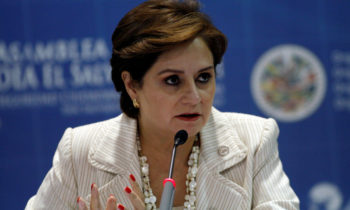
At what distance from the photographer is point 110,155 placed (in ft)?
6.31

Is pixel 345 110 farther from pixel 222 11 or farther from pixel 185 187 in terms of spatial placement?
pixel 185 187

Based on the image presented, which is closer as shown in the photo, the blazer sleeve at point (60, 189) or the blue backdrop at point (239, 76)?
the blazer sleeve at point (60, 189)

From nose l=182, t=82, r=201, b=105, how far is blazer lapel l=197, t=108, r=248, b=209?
0.32m

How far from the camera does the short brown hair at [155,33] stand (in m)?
1.67

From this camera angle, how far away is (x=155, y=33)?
5.49 ft

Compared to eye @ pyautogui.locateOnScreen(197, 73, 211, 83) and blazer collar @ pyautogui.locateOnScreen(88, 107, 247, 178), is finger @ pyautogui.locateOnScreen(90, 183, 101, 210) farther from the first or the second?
eye @ pyautogui.locateOnScreen(197, 73, 211, 83)

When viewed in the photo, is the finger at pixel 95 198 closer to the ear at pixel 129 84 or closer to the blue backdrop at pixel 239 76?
the ear at pixel 129 84

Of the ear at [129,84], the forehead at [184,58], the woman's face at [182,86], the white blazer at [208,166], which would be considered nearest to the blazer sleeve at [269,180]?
the white blazer at [208,166]

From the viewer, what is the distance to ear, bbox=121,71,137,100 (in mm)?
1846

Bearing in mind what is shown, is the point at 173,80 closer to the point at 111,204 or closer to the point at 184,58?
the point at 184,58

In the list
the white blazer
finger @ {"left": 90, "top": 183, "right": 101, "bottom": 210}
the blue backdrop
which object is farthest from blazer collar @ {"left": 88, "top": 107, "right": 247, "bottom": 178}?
the blue backdrop

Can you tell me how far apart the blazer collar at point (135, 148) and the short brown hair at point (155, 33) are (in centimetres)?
28

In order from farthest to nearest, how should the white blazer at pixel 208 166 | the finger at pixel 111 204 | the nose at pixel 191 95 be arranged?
the white blazer at pixel 208 166
the nose at pixel 191 95
the finger at pixel 111 204

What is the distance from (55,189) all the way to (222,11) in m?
1.65
